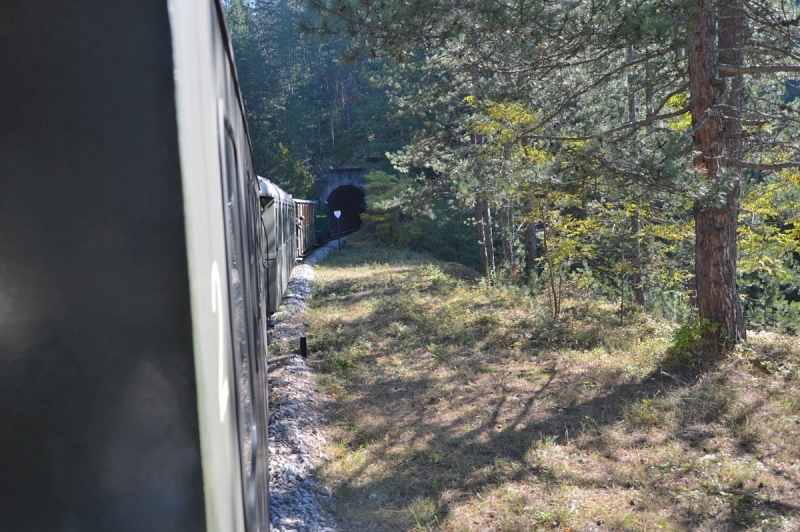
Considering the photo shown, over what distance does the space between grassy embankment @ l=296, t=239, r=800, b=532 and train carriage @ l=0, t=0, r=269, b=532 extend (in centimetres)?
453

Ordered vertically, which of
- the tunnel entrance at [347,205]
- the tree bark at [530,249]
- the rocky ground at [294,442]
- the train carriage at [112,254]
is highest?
the tunnel entrance at [347,205]

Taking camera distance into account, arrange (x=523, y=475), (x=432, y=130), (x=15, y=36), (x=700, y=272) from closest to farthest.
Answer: (x=15, y=36) < (x=523, y=475) < (x=700, y=272) < (x=432, y=130)

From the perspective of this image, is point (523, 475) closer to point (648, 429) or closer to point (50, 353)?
point (648, 429)

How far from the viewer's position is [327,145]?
178 ft

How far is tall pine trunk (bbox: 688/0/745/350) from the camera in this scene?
335 inches

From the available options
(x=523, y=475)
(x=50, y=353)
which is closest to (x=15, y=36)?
(x=50, y=353)

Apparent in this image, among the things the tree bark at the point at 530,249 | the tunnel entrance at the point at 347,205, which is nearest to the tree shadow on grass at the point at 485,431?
the tree bark at the point at 530,249

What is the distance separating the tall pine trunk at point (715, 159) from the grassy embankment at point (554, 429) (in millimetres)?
652

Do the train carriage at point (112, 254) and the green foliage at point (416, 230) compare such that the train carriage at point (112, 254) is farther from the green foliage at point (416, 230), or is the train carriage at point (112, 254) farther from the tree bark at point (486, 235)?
the green foliage at point (416, 230)

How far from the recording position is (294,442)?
676 centimetres

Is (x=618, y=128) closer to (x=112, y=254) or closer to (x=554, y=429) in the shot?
(x=554, y=429)

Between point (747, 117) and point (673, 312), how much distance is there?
8414 mm

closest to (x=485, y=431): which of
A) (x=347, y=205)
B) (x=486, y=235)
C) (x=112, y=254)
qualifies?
(x=112, y=254)

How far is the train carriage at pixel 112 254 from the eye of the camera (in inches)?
40.2
